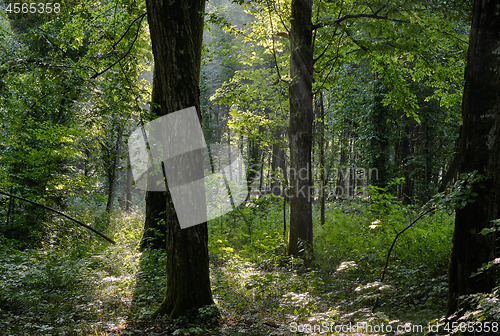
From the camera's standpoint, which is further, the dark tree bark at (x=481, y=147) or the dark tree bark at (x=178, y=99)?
the dark tree bark at (x=178, y=99)

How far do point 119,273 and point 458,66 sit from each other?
30.9ft

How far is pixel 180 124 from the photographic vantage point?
15.7 ft

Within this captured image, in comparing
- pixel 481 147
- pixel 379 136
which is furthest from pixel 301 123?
pixel 379 136

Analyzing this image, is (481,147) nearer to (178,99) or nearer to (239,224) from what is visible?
(178,99)

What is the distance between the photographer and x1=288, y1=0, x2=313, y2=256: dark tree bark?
27.6ft

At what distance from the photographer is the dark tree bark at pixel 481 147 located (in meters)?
A: 3.50

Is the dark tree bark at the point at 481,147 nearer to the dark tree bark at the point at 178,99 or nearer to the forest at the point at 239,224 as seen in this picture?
the forest at the point at 239,224

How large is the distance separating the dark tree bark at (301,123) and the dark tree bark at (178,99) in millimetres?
4070

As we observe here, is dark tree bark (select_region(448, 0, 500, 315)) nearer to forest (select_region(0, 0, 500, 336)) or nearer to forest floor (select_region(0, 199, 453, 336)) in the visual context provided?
forest (select_region(0, 0, 500, 336))

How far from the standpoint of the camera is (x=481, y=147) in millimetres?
3533

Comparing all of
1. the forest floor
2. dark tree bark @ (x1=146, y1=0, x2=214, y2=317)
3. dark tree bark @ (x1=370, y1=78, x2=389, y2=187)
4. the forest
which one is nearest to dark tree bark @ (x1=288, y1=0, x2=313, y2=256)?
the forest

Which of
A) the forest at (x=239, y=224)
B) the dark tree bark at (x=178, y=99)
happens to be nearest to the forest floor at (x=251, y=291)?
the forest at (x=239, y=224)

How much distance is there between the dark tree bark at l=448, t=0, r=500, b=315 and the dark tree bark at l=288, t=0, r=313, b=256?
4.88 metres

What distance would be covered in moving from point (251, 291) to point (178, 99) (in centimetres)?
400
